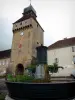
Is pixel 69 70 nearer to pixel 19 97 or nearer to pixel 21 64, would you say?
pixel 21 64

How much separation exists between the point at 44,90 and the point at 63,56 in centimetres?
2531

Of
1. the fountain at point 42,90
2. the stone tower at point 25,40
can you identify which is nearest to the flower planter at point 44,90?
the fountain at point 42,90

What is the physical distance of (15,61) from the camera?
3994cm

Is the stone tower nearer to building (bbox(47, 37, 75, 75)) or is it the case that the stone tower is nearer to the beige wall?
the beige wall

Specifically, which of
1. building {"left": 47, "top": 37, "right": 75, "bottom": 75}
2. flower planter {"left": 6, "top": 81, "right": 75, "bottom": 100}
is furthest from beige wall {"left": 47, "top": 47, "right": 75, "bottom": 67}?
flower planter {"left": 6, "top": 81, "right": 75, "bottom": 100}

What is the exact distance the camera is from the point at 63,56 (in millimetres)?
32500

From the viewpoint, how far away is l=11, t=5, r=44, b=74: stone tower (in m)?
38.0

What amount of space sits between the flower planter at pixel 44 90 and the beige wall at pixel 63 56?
77.6 feet

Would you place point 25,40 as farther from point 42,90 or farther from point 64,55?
point 42,90

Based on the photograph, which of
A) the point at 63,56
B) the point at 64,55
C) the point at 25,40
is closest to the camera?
the point at 64,55

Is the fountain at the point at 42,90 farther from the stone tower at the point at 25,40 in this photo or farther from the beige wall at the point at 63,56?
the stone tower at the point at 25,40

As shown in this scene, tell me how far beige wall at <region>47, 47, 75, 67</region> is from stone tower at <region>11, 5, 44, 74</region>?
585 cm

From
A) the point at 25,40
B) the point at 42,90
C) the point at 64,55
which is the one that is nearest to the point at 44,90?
the point at 42,90

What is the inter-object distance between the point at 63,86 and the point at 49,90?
835mm
